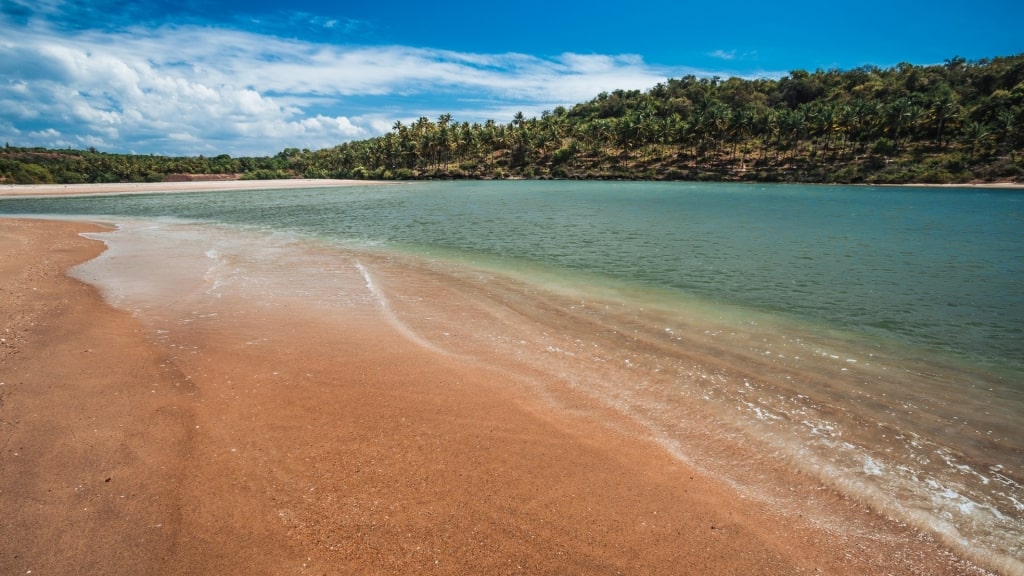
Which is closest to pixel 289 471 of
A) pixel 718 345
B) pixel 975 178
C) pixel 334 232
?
pixel 718 345

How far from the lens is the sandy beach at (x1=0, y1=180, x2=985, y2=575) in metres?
4.02

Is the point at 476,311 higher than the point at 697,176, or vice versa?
the point at 697,176

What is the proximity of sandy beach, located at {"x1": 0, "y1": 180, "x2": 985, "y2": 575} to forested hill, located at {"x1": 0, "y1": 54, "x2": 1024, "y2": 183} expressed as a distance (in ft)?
345

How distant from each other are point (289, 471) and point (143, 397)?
3.34m

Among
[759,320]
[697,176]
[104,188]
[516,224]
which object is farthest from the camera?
[697,176]

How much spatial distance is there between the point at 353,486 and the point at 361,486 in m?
0.08

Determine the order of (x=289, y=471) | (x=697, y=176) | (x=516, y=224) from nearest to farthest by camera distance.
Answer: (x=289, y=471) < (x=516, y=224) < (x=697, y=176)

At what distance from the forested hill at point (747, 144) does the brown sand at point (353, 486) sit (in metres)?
105

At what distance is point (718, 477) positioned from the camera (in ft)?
17.2

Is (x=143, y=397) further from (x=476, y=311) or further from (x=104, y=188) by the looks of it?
(x=104, y=188)

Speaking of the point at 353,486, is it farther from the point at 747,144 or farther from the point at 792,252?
the point at 747,144

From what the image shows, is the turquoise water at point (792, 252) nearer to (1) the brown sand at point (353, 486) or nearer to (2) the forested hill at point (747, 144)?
(1) the brown sand at point (353, 486)

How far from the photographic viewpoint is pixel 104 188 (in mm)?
90000

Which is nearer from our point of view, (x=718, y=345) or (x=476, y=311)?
(x=718, y=345)
